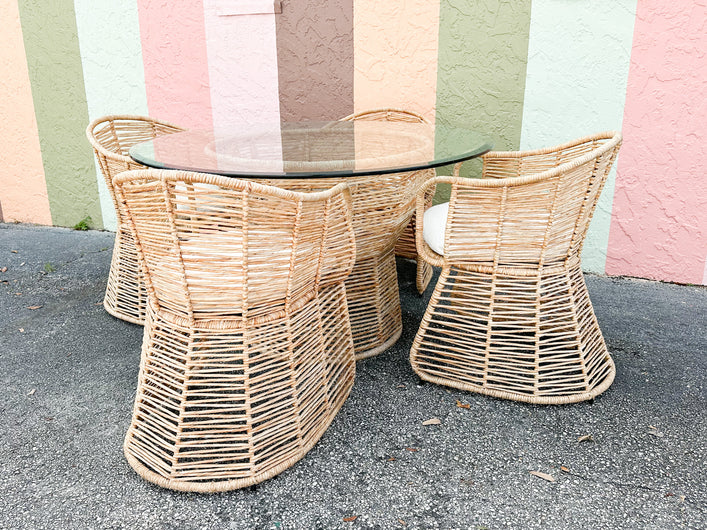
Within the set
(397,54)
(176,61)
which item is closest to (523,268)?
(397,54)

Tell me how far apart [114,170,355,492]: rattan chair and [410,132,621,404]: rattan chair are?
0.40 m

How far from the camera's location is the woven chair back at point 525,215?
1.79 meters

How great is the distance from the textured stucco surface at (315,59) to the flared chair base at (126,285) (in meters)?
1.32

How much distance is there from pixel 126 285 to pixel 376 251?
4.09 feet

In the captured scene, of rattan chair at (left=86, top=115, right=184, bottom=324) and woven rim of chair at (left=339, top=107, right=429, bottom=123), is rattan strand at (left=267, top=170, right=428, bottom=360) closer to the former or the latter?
woven rim of chair at (left=339, top=107, right=429, bottom=123)

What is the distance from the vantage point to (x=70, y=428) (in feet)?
6.22

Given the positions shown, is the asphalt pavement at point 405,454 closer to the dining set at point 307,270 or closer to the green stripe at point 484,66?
the dining set at point 307,270

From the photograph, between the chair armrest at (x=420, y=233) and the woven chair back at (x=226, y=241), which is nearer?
the woven chair back at (x=226, y=241)

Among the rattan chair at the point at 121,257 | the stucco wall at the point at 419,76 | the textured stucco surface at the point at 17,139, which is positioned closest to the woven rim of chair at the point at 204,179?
the rattan chair at the point at 121,257

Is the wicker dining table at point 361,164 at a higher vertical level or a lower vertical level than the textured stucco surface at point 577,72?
lower

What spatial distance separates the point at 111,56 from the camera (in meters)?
3.75

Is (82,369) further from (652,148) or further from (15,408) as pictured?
(652,148)

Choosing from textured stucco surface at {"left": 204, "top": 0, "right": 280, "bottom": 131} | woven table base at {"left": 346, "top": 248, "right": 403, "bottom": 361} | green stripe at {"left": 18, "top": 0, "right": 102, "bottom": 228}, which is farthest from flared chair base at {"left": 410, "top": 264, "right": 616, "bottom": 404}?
green stripe at {"left": 18, "top": 0, "right": 102, "bottom": 228}

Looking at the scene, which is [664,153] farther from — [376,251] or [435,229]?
[376,251]
